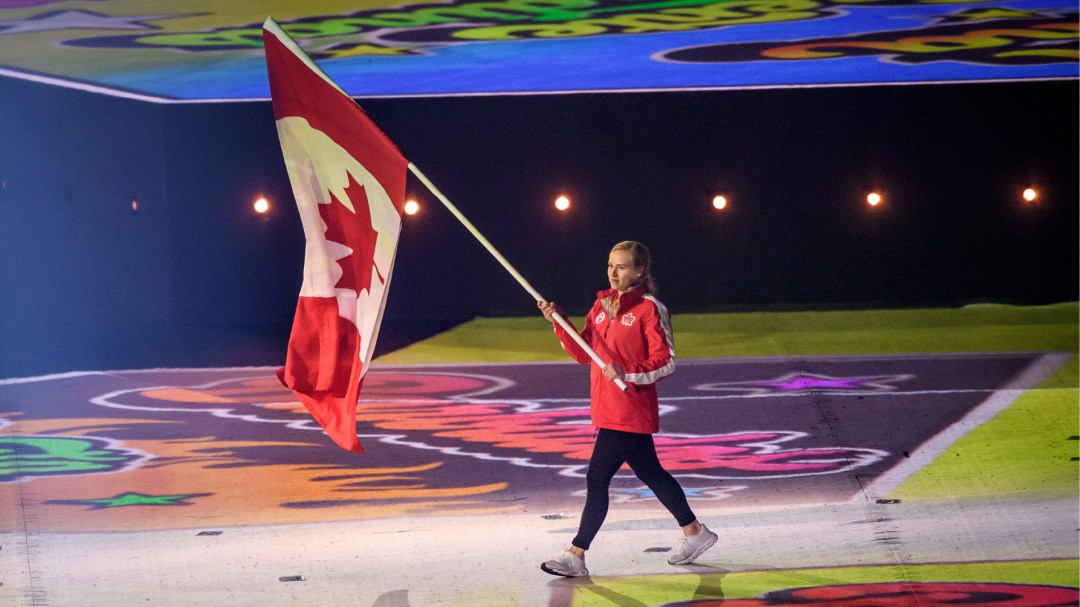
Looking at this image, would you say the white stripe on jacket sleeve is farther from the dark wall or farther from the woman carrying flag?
the dark wall

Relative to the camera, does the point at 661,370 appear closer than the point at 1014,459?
Yes

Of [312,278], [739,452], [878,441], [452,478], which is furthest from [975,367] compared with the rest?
[312,278]

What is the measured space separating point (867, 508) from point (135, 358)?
23.7 ft

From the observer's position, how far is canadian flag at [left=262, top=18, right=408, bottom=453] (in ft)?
16.3

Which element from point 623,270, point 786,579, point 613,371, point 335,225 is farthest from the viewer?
point 335,225

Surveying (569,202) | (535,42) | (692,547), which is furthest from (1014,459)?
(569,202)

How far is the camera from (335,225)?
5066 millimetres

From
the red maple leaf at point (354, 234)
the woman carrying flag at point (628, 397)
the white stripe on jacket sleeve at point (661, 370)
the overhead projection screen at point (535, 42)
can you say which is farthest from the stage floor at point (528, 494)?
the overhead projection screen at point (535, 42)

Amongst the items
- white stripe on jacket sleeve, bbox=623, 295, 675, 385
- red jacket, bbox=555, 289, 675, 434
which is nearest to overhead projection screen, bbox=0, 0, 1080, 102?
red jacket, bbox=555, 289, 675, 434

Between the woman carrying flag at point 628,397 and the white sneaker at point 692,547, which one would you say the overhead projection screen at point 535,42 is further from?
the white sneaker at point 692,547

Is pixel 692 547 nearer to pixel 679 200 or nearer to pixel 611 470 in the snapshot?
pixel 611 470

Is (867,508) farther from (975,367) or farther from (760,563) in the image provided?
(975,367)

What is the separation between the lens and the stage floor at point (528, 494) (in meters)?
4.86

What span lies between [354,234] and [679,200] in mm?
8657
